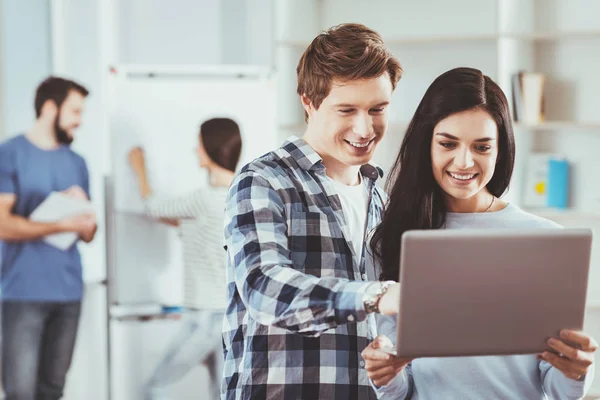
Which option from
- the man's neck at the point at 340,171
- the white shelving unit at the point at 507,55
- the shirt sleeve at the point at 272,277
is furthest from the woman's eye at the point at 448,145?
the white shelving unit at the point at 507,55

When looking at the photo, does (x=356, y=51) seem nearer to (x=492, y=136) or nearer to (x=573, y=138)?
(x=492, y=136)

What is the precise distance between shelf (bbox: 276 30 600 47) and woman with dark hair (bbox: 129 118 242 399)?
23.9 inches

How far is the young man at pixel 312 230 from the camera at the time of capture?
1641 mm

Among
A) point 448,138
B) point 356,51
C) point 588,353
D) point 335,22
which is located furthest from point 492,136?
point 335,22

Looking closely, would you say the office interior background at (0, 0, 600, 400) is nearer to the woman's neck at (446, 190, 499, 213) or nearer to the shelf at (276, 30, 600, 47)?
the shelf at (276, 30, 600, 47)

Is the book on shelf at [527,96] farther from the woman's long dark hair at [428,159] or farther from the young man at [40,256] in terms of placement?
the woman's long dark hair at [428,159]

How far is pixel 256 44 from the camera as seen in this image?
5.05 metres

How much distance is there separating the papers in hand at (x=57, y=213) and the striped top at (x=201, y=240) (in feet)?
1.44

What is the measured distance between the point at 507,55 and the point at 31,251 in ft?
7.85

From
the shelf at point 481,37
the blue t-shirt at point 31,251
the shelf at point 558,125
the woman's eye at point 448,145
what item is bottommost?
the blue t-shirt at point 31,251

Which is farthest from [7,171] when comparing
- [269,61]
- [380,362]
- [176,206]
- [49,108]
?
[380,362]

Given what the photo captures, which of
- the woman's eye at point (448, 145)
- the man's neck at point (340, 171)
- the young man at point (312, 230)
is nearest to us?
the young man at point (312, 230)

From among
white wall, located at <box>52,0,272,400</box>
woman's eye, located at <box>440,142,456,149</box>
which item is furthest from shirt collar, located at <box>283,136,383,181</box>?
white wall, located at <box>52,0,272,400</box>

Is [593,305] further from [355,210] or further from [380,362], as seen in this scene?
[380,362]
